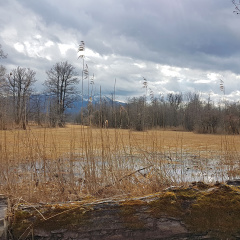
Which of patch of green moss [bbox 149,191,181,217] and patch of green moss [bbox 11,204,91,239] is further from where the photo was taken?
patch of green moss [bbox 149,191,181,217]

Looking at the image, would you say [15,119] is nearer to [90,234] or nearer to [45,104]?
[45,104]

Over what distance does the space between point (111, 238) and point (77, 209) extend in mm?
354

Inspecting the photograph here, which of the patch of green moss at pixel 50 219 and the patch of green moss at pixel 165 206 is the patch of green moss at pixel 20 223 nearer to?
the patch of green moss at pixel 50 219

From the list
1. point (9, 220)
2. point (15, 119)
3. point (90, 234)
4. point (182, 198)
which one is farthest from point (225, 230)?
→ point (15, 119)

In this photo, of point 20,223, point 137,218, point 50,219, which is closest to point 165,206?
point 137,218

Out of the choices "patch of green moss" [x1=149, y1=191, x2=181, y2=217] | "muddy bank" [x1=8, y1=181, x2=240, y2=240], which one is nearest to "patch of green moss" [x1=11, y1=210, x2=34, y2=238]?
"muddy bank" [x1=8, y1=181, x2=240, y2=240]

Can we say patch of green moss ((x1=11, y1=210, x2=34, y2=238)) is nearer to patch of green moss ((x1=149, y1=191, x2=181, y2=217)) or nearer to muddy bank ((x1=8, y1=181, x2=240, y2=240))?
muddy bank ((x1=8, y1=181, x2=240, y2=240))

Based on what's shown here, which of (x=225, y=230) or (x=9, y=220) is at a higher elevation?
(x=9, y=220)

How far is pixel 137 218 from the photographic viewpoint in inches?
79.7

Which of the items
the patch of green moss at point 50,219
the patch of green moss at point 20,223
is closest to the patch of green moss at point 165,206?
the patch of green moss at point 50,219

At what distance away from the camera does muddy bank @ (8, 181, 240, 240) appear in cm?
194

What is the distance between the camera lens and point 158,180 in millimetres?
3609

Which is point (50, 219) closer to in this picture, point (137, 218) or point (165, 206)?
point (137, 218)

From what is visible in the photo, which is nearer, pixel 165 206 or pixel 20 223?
pixel 20 223
